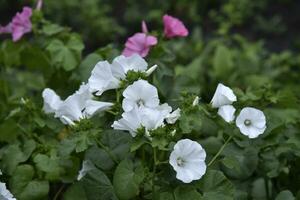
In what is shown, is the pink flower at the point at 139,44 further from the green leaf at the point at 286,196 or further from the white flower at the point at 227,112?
the green leaf at the point at 286,196

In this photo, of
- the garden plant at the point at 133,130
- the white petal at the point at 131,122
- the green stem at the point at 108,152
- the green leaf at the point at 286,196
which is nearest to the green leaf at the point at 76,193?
the garden plant at the point at 133,130

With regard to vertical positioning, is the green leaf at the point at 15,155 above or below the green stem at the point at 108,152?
below

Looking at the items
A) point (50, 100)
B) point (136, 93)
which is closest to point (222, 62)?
point (50, 100)

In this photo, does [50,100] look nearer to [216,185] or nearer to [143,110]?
[143,110]

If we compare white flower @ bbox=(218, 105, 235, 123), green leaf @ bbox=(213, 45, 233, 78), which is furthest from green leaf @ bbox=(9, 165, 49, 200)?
green leaf @ bbox=(213, 45, 233, 78)

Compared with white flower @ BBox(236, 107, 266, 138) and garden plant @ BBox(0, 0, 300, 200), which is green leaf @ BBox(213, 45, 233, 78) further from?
white flower @ BBox(236, 107, 266, 138)

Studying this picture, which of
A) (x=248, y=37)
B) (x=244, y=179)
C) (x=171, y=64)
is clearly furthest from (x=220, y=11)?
(x=244, y=179)
